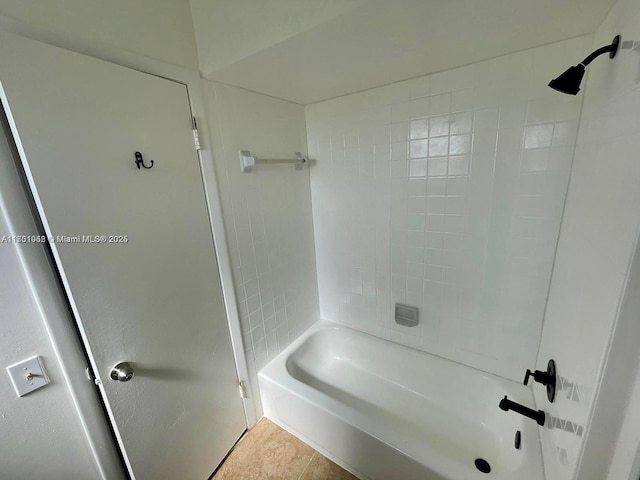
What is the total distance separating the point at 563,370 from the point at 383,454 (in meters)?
0.85

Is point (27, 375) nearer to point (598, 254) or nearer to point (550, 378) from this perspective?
point (598, 254)

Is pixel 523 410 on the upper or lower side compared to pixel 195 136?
lower

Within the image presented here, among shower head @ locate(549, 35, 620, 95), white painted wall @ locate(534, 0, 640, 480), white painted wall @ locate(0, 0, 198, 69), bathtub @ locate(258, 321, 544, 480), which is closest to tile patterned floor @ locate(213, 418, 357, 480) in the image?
bathtub @ locate(258, 321, 544, 480)

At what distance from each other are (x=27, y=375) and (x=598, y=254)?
5.73 feet

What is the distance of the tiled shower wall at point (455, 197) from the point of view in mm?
1201

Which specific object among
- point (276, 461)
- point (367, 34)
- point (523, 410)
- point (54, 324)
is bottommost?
point (276, 461)

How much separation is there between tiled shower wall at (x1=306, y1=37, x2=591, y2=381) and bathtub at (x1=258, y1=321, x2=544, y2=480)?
0.16 m

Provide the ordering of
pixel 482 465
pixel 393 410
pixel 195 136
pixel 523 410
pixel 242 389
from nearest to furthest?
1. pixel 523 410
2. pixel 195 136
3. pixel 482 465
4. pixel 242 389
5. pixel 393 410

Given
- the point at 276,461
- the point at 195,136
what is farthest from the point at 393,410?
the point at 195,136

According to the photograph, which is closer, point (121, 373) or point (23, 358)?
point (23, 358)

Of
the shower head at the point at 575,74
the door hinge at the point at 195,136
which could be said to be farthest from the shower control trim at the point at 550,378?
the door hinge at the point at 195,136

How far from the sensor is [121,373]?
965 millimetres

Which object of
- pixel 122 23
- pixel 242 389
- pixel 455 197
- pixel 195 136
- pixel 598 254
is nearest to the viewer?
pixel 598 254

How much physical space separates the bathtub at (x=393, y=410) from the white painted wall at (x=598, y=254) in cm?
36
